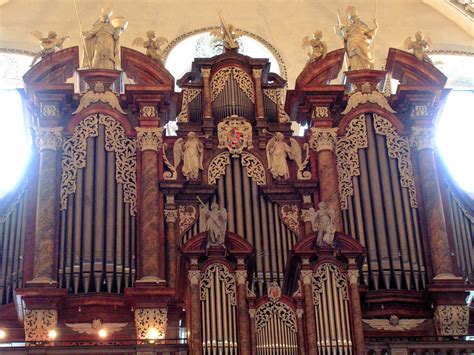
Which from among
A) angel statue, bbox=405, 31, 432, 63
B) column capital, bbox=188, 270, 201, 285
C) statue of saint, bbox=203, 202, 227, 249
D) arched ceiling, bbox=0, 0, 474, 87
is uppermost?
arched ceiling, bbox=0, 0, 474, 87

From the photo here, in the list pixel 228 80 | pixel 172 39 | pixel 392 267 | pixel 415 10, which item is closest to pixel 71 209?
pixel 228 80

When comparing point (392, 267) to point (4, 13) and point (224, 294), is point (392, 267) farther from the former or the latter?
point (4, 13)

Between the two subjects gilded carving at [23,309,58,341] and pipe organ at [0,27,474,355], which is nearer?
pipe organ at [0,27,474,355]

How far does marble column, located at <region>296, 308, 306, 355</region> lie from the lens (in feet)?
56.6

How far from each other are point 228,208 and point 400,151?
341 centimetres

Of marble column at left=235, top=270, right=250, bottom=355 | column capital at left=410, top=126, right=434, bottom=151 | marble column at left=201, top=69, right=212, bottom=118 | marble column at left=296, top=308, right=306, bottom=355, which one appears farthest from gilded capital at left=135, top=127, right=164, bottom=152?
marble column at left=296, top=308, right=306, bottom=355

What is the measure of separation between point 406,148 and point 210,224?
216 inches

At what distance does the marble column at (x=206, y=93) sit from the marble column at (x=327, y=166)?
1953 mm

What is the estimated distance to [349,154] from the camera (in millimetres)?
22188

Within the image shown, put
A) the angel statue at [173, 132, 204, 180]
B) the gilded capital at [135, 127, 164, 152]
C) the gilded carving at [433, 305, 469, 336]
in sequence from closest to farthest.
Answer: the gilded carving at [433, 305, 469, 336] < the angel statue at [173, 132, 204, 180] < the gilded capital at [135, 127, 164, 152]

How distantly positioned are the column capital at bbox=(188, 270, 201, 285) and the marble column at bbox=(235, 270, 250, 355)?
565mm

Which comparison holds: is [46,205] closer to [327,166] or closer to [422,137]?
[327,166]

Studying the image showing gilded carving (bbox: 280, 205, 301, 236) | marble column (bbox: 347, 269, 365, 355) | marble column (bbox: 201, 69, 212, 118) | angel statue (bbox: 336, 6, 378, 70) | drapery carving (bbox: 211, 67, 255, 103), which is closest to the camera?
marble column (bbox: 347, 269, 365, 355)

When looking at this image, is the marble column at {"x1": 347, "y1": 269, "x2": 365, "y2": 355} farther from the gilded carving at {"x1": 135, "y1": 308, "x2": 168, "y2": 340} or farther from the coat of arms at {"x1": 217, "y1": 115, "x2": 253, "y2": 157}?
the coat of arms at {"x1": 217, "y1": 115, "x2": 253, "y2": 157}
